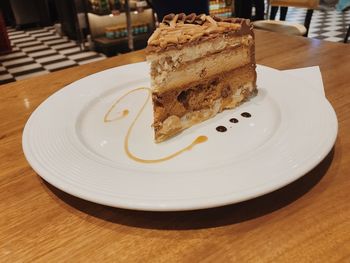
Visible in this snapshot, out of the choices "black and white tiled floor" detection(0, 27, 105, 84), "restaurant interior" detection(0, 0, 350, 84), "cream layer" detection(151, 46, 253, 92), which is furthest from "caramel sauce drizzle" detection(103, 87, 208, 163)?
"black and white tiled floor" detection(0, 27, 105, 84)

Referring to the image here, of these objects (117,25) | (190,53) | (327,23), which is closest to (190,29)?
(190,53)

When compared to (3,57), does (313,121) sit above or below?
above

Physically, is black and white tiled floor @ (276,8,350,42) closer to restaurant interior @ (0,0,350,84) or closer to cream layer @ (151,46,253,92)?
restaurant interior @ (0,0,350,84)

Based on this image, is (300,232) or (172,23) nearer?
(300,232)

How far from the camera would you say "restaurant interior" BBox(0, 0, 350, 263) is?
667 mm

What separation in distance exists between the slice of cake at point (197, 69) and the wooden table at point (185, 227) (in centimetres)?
41

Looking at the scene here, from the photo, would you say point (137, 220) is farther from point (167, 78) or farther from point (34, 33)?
point (34, 33)

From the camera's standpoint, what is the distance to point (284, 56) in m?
1.69

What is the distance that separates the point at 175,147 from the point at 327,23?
251 inches

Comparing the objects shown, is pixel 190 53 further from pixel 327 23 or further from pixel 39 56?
pixel 327 23

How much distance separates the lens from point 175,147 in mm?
1044

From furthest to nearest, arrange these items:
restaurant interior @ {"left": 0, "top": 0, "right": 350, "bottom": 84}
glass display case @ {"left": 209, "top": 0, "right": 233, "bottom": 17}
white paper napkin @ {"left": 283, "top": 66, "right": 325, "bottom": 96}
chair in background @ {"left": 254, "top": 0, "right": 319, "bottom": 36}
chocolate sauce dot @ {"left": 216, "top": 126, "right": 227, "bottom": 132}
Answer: glass display case @ {"left": 209, "top": 0, "right": 233, "bottom": 17}
restaurant interior @ {"left": 0, "top": 0, "right": 350, "bottom": 84}
chair in background @ {"left": 254, "top": 0, "right": 319, "bottom": 36}
white paper napkin @ {"left": 283, "top": 66, "right": 325, "bottom": 96}
chocolate sauce dot @ {"left": 216, "top": 126, "right": 227, "bottom": 132}

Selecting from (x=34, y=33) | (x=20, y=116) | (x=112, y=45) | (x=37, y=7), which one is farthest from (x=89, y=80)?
(x=37, y=7)

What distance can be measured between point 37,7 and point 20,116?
253 inches
